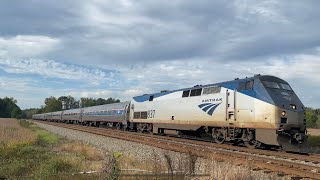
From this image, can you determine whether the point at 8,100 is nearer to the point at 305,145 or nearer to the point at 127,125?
the point at 127,125

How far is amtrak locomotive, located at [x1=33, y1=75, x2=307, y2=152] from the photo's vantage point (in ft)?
55.6

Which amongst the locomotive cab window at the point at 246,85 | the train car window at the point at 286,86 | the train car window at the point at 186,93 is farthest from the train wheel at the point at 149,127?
the train car window at the point at 286,86

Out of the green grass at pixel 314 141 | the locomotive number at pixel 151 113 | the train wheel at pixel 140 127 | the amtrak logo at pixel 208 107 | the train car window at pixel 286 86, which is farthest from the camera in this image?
the train wheel at pixel 140 127

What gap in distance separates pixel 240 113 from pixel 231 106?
101 centimetres

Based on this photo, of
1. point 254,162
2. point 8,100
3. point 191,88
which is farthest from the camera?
point 8,100

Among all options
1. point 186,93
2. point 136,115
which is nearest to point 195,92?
point 186,93

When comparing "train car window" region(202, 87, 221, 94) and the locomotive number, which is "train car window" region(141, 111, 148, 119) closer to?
the locomotive number

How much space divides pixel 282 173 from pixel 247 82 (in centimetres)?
839

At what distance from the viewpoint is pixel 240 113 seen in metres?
19.0

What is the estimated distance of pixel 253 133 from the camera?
1850 cm

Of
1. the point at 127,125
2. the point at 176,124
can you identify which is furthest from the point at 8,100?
the point at 176,124

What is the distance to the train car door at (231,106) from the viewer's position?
1959cm

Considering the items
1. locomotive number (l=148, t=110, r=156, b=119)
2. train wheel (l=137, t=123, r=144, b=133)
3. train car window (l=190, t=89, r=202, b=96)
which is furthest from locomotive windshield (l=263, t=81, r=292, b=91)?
train wheel (l=137, t=123, r=144, b=133)

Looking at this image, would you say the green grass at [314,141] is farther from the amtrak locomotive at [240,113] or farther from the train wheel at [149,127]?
the train wheel at [149,127]
